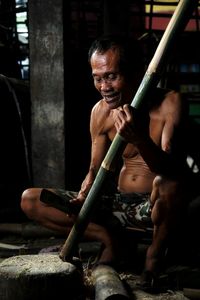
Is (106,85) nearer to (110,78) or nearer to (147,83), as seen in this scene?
(110,78)

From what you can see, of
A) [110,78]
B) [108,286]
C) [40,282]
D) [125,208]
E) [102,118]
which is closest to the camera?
[40,282]

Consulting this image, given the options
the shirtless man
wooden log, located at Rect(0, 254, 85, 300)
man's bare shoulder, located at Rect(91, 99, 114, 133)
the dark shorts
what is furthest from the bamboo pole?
man's bare shoulder, located at Rect(91, 99, 114, 133)

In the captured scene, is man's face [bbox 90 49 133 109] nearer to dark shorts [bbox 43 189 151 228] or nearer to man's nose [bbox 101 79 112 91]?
man's nose [bbox 101 79 112 91]

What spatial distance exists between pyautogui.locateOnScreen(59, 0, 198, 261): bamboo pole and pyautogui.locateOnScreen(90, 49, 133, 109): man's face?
94cm

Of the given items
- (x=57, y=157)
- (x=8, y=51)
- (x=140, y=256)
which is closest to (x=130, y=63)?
(x=140, y=256)

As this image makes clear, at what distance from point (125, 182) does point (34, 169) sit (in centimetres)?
213

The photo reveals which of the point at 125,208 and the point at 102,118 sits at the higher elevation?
the point at 102,118

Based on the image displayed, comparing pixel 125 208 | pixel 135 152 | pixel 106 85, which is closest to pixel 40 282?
pixel 125 208

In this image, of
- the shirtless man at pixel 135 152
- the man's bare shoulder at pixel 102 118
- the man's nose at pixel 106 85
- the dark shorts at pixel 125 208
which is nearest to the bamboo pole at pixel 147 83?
the shirtless man at pixel 135 152

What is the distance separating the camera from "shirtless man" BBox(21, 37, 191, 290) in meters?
4.01

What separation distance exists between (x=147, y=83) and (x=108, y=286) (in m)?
1.48

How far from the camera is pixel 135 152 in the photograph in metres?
5.01

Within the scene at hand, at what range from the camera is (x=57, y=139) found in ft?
21.7

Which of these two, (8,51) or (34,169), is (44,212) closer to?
(34,169)
